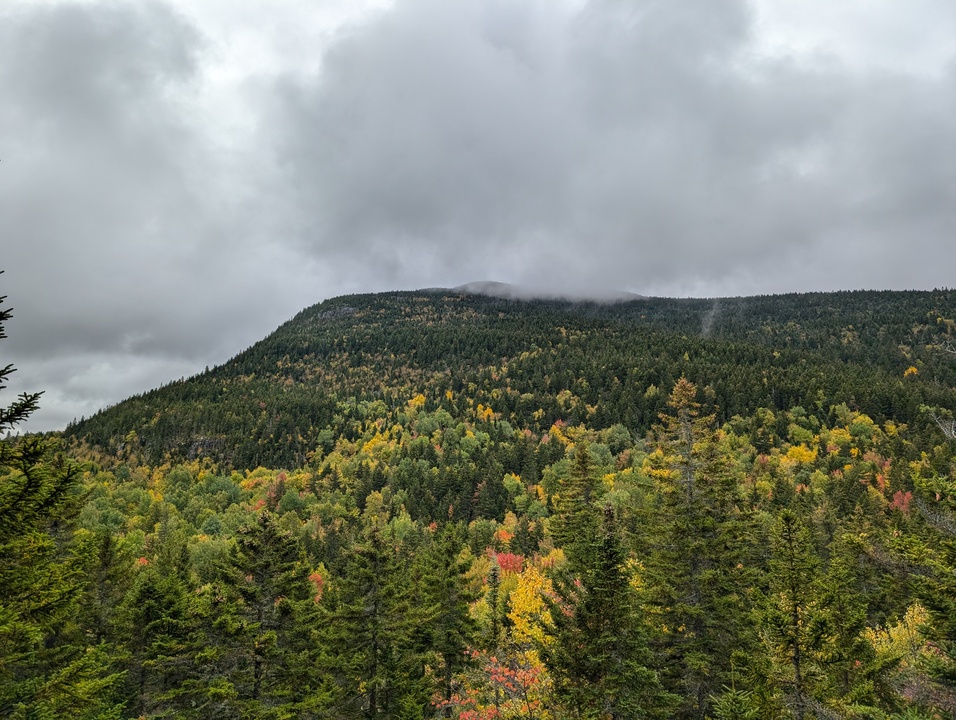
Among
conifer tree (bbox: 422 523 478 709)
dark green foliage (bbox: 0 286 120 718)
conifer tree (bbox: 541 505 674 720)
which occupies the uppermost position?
dark green foliage (bbox: 0 286 120 718)

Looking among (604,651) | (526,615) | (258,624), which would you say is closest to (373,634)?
(258,624)

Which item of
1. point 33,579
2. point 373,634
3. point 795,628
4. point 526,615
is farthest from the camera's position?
point 526,615

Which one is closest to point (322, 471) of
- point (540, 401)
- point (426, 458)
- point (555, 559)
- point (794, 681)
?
point (426, 458)

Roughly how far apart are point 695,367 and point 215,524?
169611 millimetres

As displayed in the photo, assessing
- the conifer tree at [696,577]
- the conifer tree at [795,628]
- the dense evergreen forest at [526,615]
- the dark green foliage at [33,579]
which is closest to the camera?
the dark green foliage at [33,579]

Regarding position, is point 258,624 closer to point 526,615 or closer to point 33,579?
point 33,579

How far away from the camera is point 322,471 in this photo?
156m

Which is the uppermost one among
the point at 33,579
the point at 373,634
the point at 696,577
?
the point at 33,579

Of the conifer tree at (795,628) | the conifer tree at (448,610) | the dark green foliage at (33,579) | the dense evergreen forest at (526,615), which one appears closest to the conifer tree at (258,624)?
the dense evergreen forest at (526,615)

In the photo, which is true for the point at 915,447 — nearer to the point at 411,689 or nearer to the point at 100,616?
the point at 411,689

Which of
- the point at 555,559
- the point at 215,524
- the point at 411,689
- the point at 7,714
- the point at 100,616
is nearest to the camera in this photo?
the point at 7,714

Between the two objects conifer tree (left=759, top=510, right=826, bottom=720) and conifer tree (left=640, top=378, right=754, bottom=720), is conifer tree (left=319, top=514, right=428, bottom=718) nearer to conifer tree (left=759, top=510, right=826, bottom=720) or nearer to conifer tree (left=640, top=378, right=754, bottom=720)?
conifer tree (left=640, top=378, right=754, bottom=720)

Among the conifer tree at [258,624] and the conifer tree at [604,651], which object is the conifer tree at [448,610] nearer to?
the conifer tree at [258,624]

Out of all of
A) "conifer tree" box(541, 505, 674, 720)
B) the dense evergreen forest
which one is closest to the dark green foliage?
the dense evergreen forest
